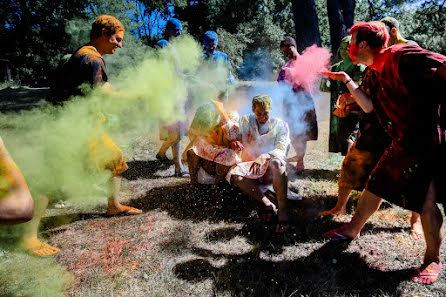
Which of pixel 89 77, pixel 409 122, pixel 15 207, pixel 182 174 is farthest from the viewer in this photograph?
pixel 182 174

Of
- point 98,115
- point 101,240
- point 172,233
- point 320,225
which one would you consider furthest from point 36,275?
point 320,225

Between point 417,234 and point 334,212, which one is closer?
point 417,234

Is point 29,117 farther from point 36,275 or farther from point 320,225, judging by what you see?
point 320,225

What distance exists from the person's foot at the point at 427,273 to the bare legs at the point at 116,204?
307cm

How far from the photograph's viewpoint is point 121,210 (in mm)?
3508

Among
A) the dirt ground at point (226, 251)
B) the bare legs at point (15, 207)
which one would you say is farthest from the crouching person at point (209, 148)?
the bare legs at point (15, 207)

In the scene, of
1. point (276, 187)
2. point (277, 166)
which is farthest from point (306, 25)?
point (276, 187)

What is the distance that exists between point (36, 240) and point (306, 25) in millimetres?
10080

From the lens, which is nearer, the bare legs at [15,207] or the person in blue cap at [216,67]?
the bare legs at [15,207]

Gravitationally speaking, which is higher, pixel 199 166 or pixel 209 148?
pixel 209 148

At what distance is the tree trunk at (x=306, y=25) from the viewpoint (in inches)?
379

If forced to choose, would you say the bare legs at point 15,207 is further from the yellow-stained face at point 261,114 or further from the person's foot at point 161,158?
the person's foot at point 161,158

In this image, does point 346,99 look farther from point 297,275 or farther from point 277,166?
point 297,275

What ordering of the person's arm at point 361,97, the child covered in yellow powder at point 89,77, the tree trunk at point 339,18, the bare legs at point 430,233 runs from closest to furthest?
the bare legs at point 430,233 → the person's arm at point 361,97 → the child covered in yellow powder at point 89,77 → the tree trunk at point 339,18
